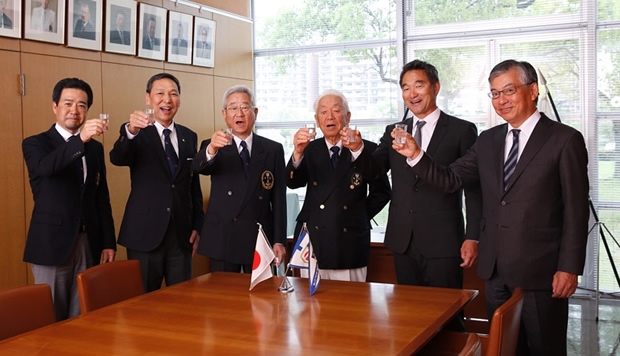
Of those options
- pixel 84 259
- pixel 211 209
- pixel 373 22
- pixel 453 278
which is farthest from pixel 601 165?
pixel 84 259

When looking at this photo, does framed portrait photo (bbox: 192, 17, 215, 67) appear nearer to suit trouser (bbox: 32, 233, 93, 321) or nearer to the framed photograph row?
the framed photograph row

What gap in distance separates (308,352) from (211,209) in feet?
6.38

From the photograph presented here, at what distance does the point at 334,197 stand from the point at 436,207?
2.10ft

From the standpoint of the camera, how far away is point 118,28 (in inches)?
237

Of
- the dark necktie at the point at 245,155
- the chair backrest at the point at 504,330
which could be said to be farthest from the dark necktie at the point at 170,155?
the chair backrest at the point at 504,330

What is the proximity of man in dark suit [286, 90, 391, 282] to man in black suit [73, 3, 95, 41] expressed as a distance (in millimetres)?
2695

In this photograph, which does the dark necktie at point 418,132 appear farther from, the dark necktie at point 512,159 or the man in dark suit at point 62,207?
the man in dark suit at point 62,207

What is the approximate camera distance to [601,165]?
6824 mm

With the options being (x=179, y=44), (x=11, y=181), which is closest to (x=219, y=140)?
(x=11, y=181)

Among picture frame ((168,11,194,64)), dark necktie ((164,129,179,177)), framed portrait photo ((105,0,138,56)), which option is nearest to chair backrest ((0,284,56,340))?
dark necktie ((164,129,179,177))

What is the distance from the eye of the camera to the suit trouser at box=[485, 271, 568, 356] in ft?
9.97

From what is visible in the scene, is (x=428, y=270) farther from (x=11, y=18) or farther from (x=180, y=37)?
(x=180, y=37)

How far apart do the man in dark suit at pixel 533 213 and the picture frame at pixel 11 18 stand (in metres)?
3.69

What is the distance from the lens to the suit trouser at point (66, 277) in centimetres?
378
